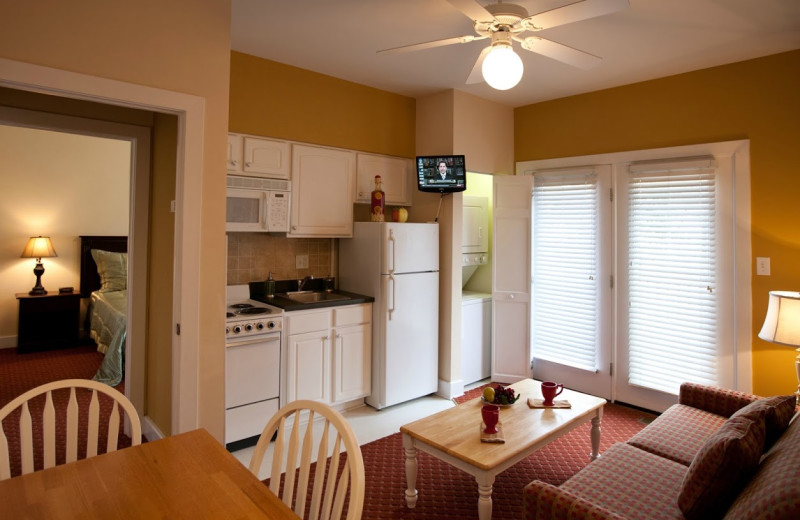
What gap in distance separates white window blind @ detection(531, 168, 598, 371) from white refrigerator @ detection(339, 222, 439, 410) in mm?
1072

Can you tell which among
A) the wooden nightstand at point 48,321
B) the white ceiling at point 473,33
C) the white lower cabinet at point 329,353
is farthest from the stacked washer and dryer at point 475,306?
the wooden nightstand at point 48,321

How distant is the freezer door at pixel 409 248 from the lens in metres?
3.78

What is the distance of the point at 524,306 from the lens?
14.6 ft

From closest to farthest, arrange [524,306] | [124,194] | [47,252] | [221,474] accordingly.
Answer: [221,474]
[524,306]
[47,252]
[124,194]

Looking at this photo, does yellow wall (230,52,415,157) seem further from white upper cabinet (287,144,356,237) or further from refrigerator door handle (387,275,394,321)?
refrigerator door handle (387,275,394,321)

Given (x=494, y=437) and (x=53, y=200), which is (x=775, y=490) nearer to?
(x=494, y=437)

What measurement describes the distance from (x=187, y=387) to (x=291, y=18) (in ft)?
7.19

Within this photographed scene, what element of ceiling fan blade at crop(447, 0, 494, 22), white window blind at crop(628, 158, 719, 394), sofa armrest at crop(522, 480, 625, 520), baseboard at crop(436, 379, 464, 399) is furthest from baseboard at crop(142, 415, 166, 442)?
white window blind at crop(628, 158, 719, 394)

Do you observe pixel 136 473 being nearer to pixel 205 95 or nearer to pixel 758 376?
pixel 205 95

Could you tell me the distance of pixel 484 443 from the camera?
232cm

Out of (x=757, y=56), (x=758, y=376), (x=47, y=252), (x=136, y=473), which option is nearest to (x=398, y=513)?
(x=136, y=473)

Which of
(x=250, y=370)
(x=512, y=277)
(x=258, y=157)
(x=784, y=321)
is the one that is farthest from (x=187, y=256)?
(x=784, y=321)

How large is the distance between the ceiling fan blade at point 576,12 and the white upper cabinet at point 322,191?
1967mm

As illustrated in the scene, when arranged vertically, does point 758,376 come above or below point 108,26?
Result: below
